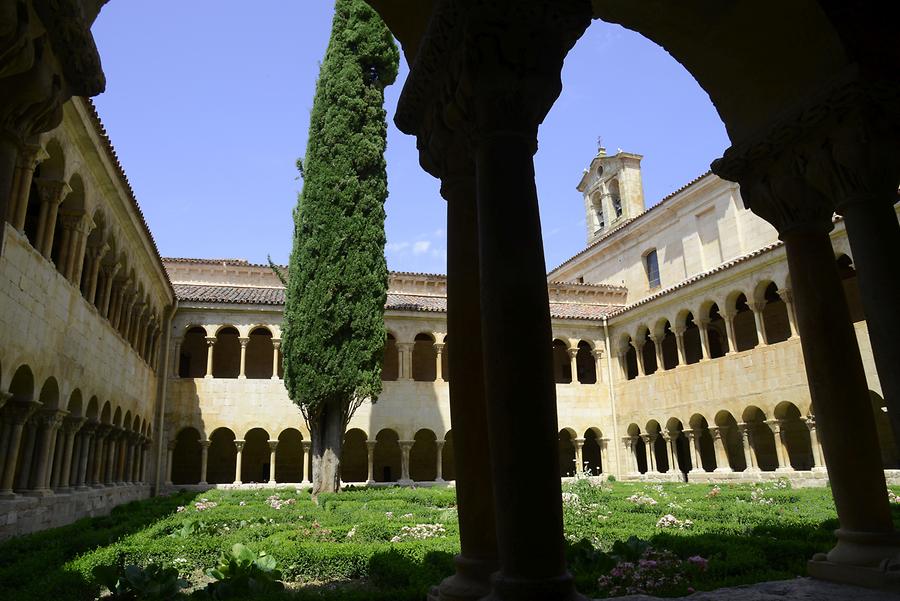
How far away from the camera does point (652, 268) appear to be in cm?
2961

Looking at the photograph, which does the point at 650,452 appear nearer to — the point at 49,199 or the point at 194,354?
the point at 194,354

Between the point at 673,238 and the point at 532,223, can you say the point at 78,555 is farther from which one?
the point at 673,238

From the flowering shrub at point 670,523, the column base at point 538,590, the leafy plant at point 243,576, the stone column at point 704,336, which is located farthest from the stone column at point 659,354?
the column base at point 538,590

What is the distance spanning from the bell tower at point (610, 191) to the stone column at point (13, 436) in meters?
27.2

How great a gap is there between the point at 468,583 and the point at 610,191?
109 ft

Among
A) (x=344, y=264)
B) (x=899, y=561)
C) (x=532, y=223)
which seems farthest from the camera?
(x=344, y=264)

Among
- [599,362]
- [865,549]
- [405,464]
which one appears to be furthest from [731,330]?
[865,549]

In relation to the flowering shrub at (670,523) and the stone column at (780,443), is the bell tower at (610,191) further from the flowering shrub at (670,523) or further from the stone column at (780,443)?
the flowering shrub at (670,523)

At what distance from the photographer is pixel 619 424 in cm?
2548

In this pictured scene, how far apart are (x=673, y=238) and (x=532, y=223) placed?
26.1 meters

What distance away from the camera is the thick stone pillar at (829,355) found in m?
4.57

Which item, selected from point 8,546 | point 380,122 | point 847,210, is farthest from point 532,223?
point 380,122

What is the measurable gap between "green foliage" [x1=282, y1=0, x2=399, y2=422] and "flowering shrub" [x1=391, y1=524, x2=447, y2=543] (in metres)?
8.69

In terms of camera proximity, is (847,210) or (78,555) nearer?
(847,210)
